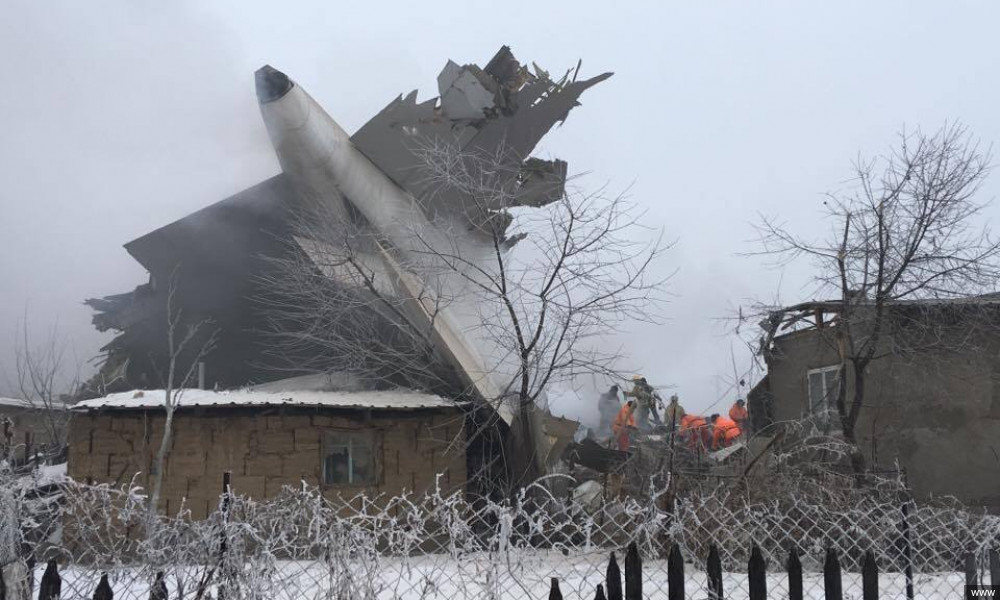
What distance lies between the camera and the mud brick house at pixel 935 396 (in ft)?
41.3

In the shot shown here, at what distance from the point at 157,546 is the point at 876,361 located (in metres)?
11.5

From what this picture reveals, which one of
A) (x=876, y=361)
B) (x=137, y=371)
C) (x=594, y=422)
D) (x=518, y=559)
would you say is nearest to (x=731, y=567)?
(x=518, y=559)

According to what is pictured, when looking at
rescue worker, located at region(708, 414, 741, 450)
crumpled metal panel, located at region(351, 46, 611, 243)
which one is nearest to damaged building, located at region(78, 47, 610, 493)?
crumpled metal panel, located at region(351, 46, 611, 243)

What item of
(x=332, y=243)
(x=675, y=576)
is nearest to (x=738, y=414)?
(x=332, y=243)

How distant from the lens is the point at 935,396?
1294cm

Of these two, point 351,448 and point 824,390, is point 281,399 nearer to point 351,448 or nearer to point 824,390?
point 351,448

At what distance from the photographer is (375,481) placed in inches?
571

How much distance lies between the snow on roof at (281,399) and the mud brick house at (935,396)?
6.06m

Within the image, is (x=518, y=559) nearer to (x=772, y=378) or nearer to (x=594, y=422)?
(x=772, y=378)

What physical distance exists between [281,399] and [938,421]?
975cm

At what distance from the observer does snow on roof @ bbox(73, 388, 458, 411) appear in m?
13.6

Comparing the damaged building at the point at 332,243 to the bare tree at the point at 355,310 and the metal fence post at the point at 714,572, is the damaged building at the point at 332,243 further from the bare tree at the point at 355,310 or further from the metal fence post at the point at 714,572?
the metal fence post at the point at 714,572

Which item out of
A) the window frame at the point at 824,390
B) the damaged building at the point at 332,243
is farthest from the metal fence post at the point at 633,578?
the window frame at the point at 824,390

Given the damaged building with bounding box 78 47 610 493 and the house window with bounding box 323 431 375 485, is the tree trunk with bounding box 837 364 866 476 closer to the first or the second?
the damaged building with bounding box 78 47 610 493
